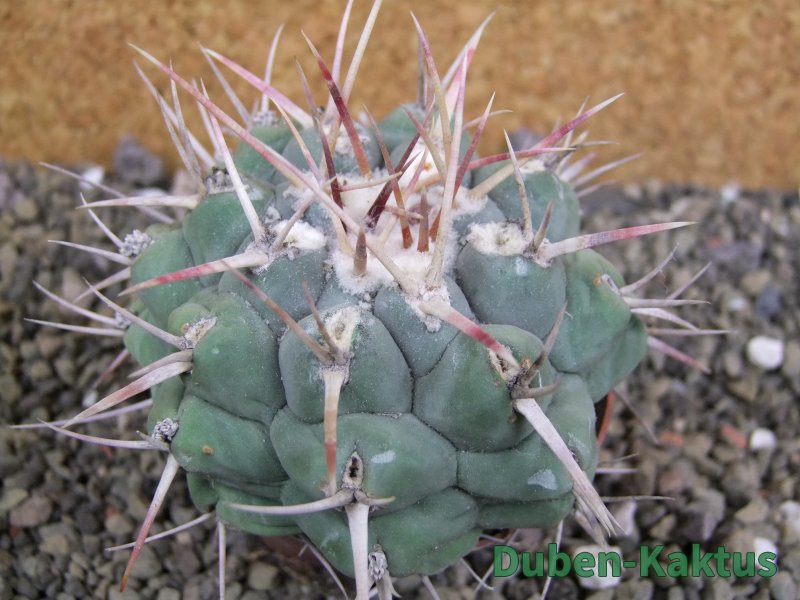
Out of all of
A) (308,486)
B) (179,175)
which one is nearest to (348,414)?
(308,486)

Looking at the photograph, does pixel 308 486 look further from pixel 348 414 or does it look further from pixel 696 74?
pixel 696 74

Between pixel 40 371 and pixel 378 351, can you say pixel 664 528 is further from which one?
pixel 40 371

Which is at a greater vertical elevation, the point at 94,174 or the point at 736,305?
the point at 94,174

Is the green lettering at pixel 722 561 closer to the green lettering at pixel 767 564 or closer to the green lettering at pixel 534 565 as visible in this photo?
the green lettering at pixel 767 564

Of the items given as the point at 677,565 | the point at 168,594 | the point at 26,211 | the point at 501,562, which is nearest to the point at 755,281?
the point at 677,565

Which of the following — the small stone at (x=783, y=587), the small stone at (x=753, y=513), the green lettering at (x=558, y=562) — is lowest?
the small stone at (x=783, y=587)

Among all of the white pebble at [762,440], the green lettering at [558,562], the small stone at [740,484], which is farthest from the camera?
the white pebble at [762,440]

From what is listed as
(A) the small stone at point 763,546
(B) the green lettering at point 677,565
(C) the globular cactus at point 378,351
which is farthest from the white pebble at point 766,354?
(C) the globular cactus at point 378,351

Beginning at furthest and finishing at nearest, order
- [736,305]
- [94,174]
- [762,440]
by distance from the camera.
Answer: [94,174] < [736,305] < [762,440]
